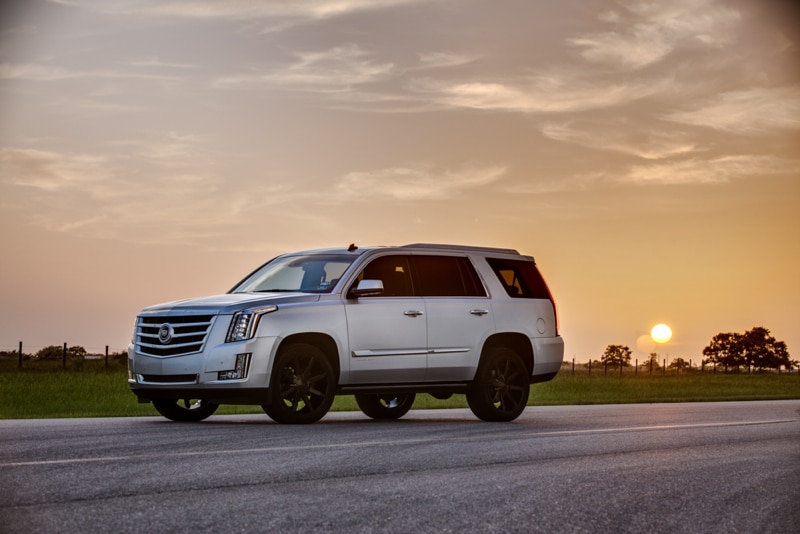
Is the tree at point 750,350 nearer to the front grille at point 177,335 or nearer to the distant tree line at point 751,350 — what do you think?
the distant tree line at point 751,350

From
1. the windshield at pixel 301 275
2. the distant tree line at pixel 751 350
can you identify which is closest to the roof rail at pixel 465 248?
the windshield at pixel 301 275

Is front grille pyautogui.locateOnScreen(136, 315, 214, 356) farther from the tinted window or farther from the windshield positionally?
the tinted window

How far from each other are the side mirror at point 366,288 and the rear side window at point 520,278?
7.74 feet

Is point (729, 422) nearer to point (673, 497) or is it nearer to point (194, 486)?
point (673, 497)

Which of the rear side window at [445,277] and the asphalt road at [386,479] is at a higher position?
the rear side window at [445,277]

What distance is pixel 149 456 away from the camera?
9594 millimetres

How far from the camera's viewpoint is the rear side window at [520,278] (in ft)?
51.2

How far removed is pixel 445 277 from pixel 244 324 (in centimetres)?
311

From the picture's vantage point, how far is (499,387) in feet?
49.8

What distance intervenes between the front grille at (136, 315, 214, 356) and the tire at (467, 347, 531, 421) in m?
3.68

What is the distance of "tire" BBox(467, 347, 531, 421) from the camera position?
14.9m

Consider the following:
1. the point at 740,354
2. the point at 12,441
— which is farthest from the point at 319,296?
the point at 740,354

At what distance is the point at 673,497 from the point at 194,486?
331cm

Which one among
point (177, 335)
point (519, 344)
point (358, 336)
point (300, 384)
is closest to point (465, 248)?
point (519, 344)
